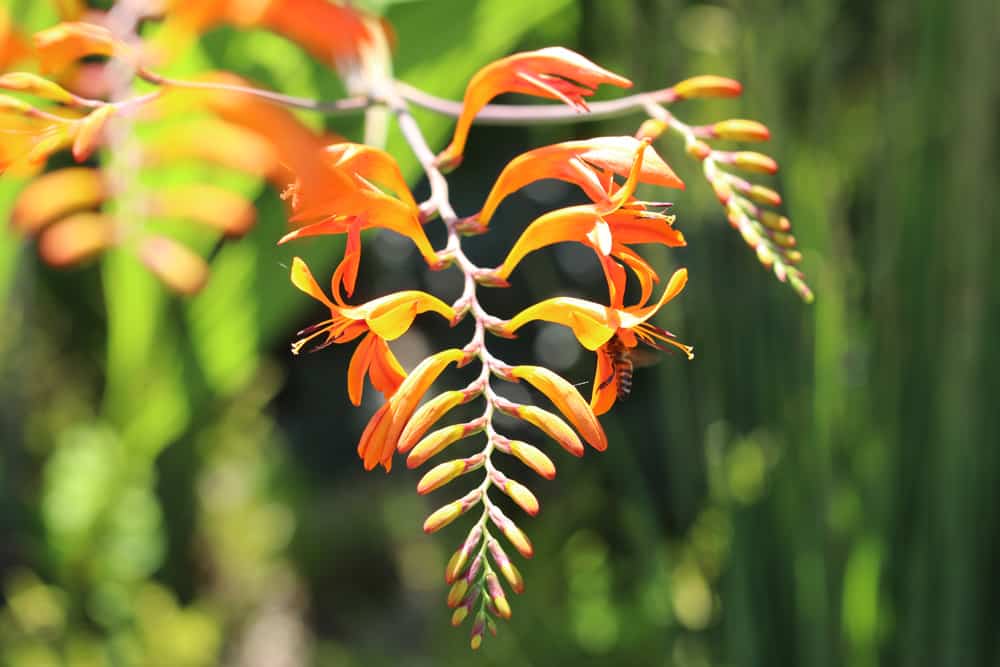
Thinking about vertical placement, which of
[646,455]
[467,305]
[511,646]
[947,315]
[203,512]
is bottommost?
[203,512]

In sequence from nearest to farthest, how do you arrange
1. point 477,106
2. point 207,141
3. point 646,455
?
point 207,141 → point 477,106 → point 646,455

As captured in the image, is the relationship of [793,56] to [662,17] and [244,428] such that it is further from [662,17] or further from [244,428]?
[244,428]

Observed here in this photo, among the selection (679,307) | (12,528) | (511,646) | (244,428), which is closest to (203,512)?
(244,428)

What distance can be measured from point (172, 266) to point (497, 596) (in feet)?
0.37

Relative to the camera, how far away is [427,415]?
25 centimetres

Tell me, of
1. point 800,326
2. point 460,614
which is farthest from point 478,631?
point 800,326

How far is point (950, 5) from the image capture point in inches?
23.7

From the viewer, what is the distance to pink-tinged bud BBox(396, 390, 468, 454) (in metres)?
0.24

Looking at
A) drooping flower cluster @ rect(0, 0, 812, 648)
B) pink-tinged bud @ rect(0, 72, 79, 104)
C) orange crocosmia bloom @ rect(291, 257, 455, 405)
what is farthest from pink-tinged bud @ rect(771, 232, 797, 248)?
pink-tinged bud @ rect(0, 72, 79, 104)

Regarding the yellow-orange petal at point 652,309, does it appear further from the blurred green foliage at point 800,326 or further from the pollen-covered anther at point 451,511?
the blurred green foliage at point 800,326

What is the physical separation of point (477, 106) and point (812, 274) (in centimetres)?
46

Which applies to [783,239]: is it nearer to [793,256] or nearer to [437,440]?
[793,256]

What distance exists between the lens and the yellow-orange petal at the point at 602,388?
271 millimetres

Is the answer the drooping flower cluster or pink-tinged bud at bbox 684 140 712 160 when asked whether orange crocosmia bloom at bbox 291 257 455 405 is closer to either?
the drooping flower cluster
